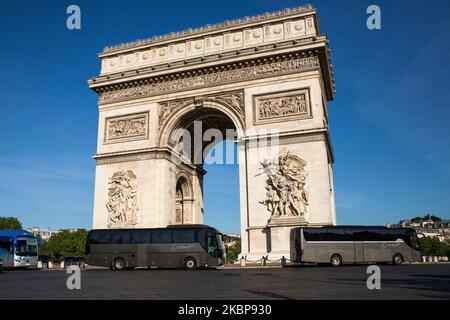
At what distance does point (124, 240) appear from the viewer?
20484mm

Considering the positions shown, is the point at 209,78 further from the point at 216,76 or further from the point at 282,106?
the point at 282,106

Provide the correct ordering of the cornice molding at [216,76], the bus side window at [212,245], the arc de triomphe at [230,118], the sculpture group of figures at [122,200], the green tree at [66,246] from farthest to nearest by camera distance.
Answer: the green tree at [66,246]
the sculpture group of figures at [122,200]
the cornice molding at [216,76]
the arc de triomphe at [230,118]
the bus side window at [212,245]

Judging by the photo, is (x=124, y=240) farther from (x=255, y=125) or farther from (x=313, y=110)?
(x=313, y=110)

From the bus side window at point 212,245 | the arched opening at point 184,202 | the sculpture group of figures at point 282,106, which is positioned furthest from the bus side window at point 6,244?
the sculpture group of figures at point 282,106

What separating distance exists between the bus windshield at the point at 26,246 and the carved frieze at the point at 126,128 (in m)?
7.95

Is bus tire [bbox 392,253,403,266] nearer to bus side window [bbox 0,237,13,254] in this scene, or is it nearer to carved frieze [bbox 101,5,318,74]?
carved frieze [bbox 101,5,318,74]

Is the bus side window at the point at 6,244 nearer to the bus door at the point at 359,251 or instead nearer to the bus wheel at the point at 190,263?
the bus wheel at the point at 190,263

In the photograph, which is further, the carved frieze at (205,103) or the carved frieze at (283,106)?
the carved frieze at (205,103)

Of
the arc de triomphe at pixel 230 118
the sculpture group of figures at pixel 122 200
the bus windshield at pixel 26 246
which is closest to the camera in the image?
the arc de triomphe at pixel 230 118

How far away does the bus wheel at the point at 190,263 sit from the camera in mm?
19567

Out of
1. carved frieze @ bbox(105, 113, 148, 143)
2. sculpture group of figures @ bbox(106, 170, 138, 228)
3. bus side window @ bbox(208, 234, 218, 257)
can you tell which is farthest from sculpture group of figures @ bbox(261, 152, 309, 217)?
carved frieze @ bbox(105, 113, 148, 143)

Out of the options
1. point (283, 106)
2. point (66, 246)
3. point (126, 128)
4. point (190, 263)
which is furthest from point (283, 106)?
point (66, 246)

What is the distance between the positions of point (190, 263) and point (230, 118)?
864 centimetres
